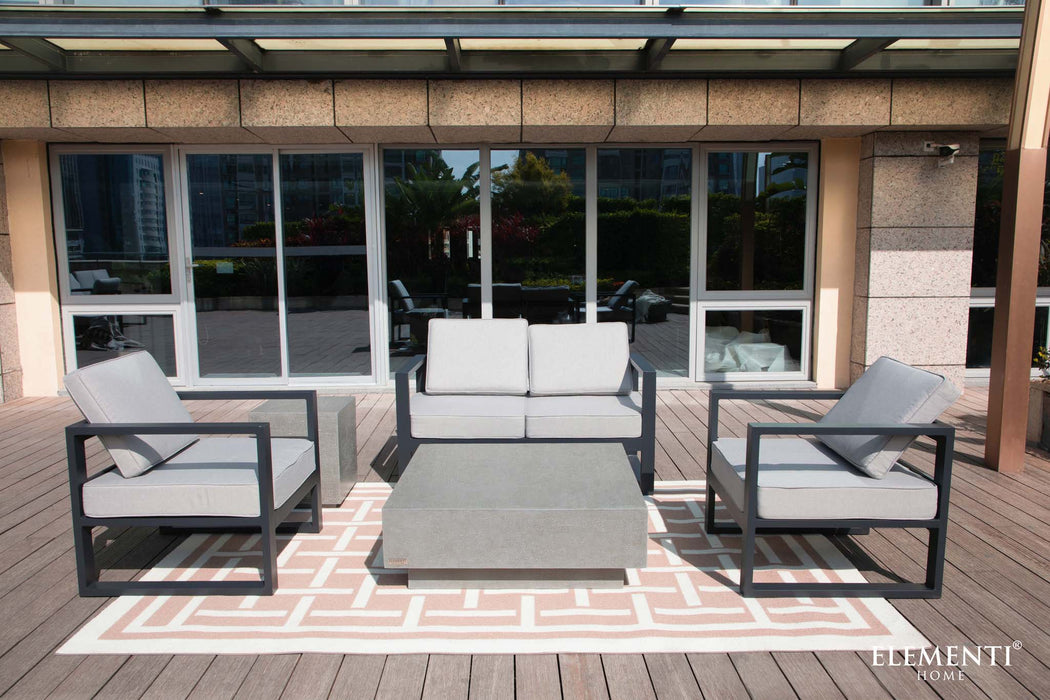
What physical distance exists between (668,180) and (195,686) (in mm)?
6069

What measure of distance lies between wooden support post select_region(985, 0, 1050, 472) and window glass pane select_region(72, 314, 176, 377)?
7099 mm

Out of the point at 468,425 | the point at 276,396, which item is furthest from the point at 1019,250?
the point at 276,396

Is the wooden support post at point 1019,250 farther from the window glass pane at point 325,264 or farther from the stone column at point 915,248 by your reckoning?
the window glass pane at point 325,264

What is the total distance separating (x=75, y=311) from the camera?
7133 mm

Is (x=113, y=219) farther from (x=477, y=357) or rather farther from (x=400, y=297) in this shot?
(x=477, y=357)

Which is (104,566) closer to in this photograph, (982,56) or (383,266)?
(383,266)

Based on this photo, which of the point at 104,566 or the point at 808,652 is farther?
the point at 104,566

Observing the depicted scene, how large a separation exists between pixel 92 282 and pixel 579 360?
5.22 meters

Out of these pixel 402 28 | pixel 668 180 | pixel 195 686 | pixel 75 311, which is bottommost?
pixel 195 686

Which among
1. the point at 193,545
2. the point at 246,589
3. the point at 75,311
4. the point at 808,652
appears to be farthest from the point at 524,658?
the point at 75,311

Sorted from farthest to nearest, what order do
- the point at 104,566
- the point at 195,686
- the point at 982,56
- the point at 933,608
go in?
the point at 982,56
the point at 104,566
the point at 933,608
the point at 195,686

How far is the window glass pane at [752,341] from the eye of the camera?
24.0 ft

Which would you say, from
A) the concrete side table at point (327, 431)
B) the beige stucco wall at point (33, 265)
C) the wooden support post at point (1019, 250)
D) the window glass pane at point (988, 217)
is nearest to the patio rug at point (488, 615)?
the concrete side table at point (327, 431)

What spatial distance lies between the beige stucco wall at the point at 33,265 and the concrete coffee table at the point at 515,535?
5.74 meters
